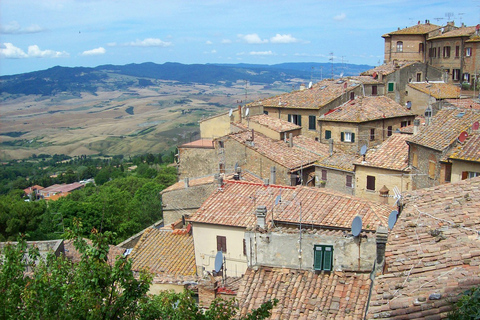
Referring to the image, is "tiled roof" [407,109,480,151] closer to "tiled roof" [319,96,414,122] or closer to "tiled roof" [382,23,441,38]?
"tiled roof" [319,96,414,122]

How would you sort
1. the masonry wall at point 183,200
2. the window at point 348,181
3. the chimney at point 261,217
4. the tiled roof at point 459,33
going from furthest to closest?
the tiled roof at point 459,33 → the window at point 348,181 → the masonry wall at point 183,200 → the chimney at point 261,217

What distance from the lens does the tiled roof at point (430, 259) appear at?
24.4 ft

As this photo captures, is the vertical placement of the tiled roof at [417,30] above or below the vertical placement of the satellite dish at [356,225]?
above

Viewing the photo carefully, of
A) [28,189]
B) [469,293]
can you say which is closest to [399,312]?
[469,293]

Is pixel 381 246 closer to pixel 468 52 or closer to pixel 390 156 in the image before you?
pixel 390 156

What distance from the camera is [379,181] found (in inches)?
1048

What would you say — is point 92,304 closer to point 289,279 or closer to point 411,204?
point 289,279

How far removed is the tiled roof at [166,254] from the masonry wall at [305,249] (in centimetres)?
652

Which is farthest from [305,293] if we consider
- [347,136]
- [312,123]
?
[312,123]

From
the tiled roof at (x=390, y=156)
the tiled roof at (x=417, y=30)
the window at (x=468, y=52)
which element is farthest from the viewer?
the tiled roof at (x=417, y=30)

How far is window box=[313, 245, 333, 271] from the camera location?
1427cm

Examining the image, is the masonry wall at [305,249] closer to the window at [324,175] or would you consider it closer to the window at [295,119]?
the window at [324,175]

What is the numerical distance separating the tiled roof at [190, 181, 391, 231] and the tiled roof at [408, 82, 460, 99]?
84.0 feet

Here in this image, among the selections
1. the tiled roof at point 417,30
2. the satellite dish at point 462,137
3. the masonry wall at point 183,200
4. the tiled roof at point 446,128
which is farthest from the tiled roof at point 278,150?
the tiled roof at point 417,30
